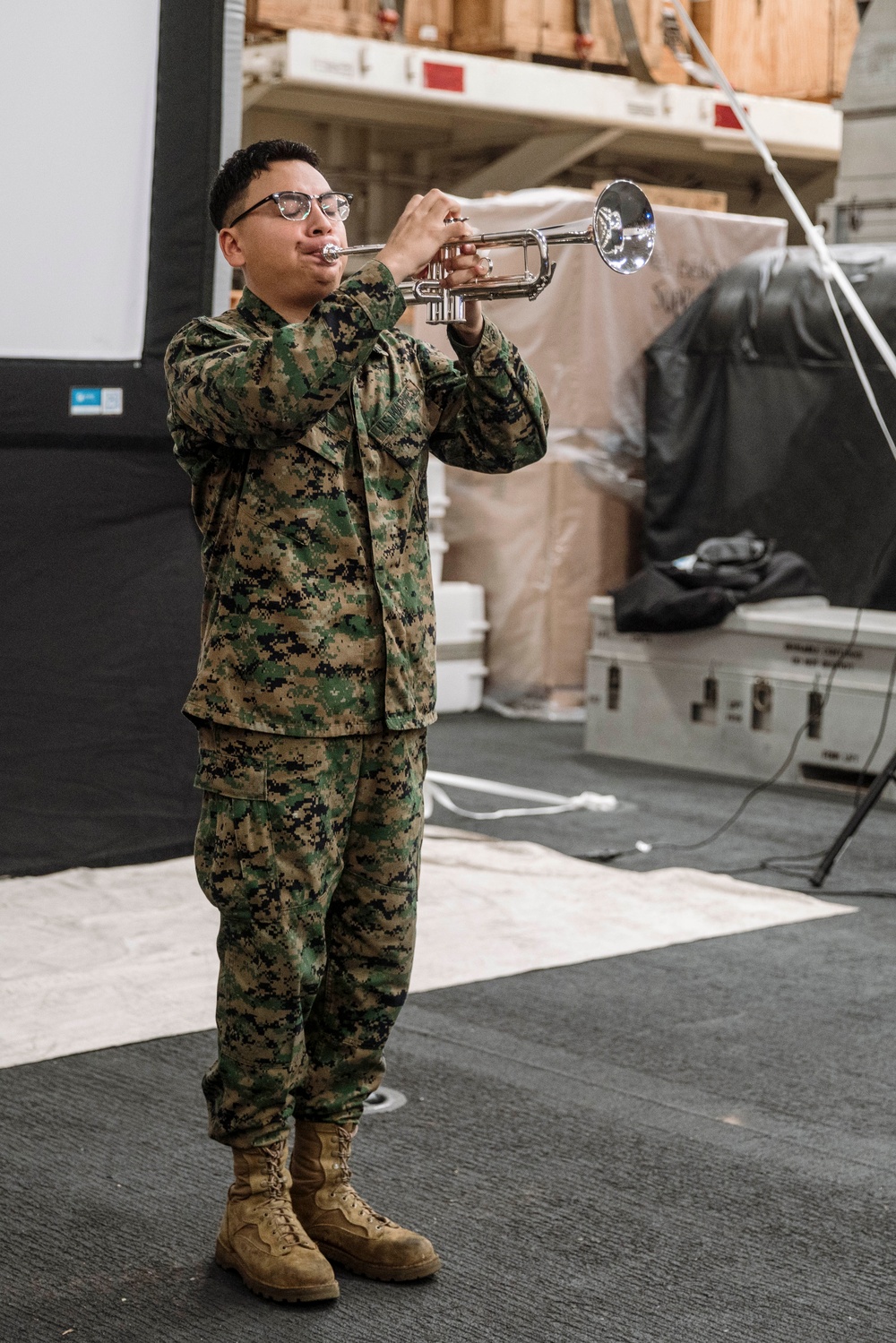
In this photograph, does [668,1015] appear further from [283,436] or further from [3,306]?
[3,306]

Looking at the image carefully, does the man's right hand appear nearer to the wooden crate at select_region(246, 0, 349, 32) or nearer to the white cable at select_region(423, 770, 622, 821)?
the white cable at select_region(423, 770, 622, 821)

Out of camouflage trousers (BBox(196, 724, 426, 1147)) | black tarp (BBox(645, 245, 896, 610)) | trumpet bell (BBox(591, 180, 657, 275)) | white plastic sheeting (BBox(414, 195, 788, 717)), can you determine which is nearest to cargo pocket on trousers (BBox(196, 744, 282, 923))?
camouflage trousers (BBox(196, 724, 426, 1147))

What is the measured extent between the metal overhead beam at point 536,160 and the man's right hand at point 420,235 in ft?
27.6

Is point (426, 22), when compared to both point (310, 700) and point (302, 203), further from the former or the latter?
point (310, 700)

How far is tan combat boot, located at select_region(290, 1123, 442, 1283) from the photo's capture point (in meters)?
2.33

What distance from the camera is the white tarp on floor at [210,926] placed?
354 centimetres

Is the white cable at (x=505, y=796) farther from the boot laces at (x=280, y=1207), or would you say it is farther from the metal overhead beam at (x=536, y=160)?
the metal overhead beam at (x=536, y=160)

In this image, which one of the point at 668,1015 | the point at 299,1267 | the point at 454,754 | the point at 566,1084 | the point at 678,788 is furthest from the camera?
the point at 454,754

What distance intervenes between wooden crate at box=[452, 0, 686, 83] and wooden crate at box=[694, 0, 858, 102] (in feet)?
1.55

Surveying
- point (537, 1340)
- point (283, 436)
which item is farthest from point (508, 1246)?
point (283, 436)

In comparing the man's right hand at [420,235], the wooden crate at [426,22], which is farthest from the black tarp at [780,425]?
the man's right hand at [420,235]

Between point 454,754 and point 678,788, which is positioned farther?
point 454,754

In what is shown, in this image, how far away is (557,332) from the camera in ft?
26.0

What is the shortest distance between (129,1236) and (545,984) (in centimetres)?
150
